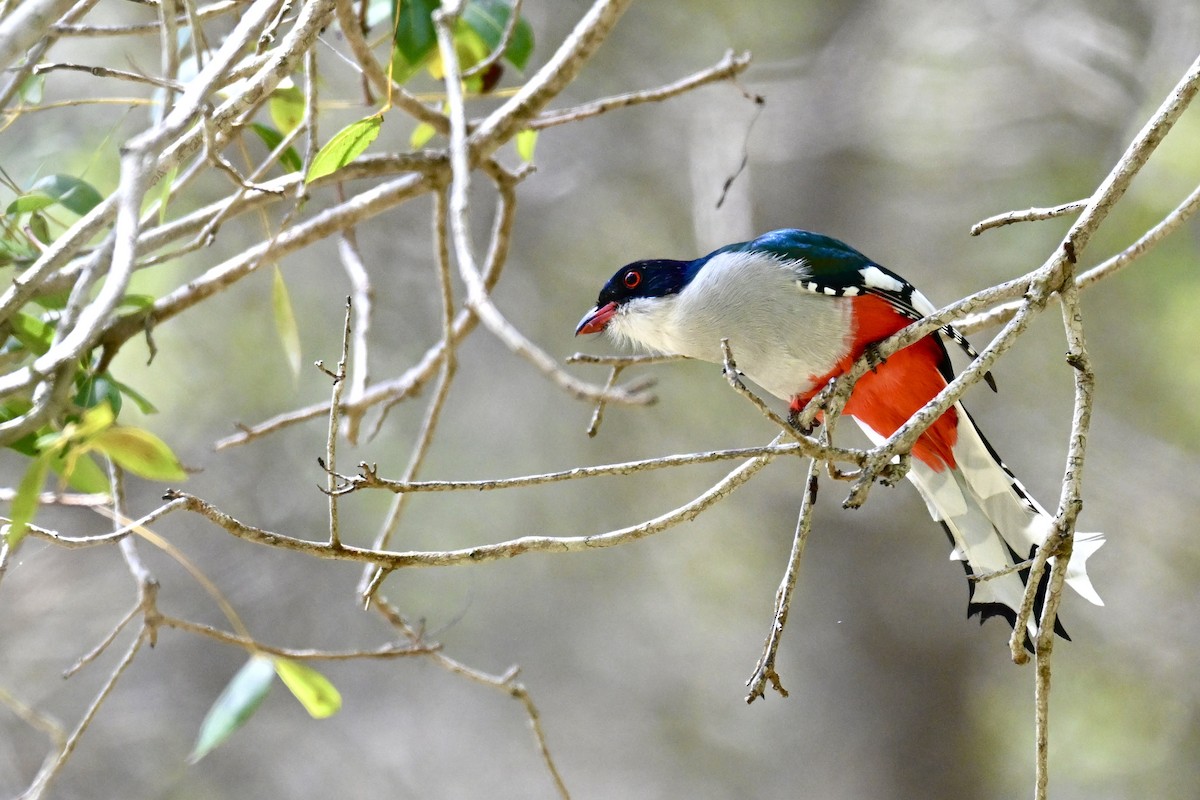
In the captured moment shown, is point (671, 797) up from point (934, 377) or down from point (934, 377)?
down

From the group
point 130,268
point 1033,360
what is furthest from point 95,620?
point 130,268

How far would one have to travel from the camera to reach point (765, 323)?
271 cm

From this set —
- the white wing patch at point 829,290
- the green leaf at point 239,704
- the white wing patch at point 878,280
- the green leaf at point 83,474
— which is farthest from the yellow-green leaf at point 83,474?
the white wing patch at point 878,280

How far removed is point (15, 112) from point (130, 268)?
1.09 meters

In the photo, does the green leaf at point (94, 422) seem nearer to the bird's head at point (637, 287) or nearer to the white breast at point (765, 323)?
the white breast at point (765, 323)

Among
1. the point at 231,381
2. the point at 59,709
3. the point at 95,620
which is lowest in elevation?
the point at 59,709

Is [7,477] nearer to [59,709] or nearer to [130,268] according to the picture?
[59,709]

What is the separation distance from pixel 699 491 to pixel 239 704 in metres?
4.90

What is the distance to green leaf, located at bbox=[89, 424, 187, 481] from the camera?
4.05 ft

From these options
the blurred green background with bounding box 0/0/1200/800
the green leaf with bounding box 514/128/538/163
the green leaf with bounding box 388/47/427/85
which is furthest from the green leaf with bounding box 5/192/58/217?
the blurred green background with bounding box 0/0/1200/800

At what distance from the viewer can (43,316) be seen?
2330 mm

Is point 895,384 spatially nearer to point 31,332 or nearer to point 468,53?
point 468,53

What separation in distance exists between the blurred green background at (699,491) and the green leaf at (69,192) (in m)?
3.70

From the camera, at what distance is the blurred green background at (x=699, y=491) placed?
6.04 meters
